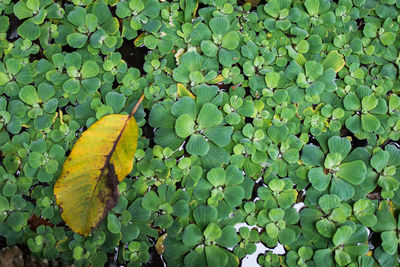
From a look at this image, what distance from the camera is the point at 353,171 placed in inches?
62.6

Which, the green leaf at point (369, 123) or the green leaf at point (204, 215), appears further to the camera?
the green leaf at point (369, 123)

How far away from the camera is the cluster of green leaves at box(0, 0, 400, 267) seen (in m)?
1.55

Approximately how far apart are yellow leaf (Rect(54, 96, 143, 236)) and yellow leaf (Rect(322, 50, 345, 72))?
39.2 inches

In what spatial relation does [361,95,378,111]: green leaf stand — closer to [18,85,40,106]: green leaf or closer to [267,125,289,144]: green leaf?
[267,125,289,144]: green leaf

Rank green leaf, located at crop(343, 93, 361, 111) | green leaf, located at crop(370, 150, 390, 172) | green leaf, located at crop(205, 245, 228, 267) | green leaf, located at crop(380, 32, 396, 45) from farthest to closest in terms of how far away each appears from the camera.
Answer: green leaf, located at crop(380, 32, 396, 45), green leaf, located at crop(343, 93, 361, 111), green leaf, located at crop(370, 150, 390, 172), green leaf, located at crop(205, 245, 228, 267)

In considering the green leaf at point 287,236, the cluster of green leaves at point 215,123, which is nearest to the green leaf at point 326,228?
the cluster of green leaves at point 215,123

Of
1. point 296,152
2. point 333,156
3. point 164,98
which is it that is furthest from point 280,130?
point 164,98

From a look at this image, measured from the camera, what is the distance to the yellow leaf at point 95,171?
5.02 ft

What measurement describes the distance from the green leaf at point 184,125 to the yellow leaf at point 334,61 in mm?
756

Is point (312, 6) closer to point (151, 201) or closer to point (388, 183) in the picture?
point (388, 183)

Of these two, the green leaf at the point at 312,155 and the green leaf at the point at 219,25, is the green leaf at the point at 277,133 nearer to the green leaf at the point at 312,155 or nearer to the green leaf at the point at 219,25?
the green leaf at the point at 312,155

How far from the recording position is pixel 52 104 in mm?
1682

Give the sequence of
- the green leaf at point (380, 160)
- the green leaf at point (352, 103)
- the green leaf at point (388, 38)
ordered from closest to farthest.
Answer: the green leaf at point (380, 160) < the green leaf at point (352, 103) < the green leaf at point (388, 38)

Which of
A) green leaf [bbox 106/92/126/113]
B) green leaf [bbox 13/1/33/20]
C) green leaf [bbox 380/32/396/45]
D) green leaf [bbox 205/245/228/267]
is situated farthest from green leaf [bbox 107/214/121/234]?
green leaf [bbox 380/32/396/45]
